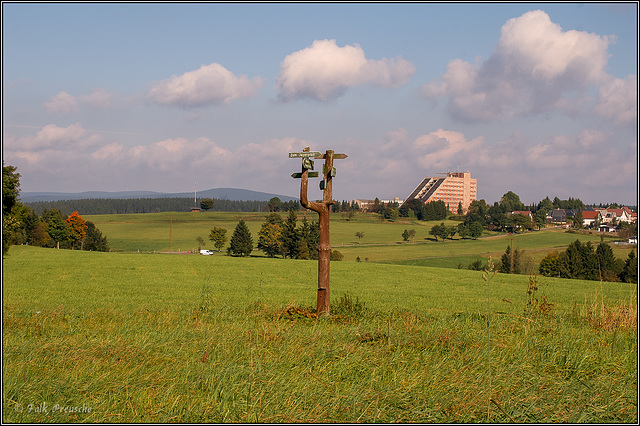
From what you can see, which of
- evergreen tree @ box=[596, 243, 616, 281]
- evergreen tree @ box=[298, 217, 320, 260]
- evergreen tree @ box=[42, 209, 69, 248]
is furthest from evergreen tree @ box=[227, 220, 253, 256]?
evergreen tree @ box=[596, 243, 616, 281]

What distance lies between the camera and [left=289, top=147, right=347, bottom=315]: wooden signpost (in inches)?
395


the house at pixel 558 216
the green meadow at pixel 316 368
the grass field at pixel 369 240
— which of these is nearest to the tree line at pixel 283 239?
the grass field at pixel 369 240

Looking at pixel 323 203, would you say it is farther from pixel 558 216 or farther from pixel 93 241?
pixel 558 216

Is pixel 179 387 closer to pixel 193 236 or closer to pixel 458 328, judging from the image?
pixel 458 328

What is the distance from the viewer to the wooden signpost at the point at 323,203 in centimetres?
1004

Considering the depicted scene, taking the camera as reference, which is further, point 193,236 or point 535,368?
point 193,236

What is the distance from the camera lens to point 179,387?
4836mm

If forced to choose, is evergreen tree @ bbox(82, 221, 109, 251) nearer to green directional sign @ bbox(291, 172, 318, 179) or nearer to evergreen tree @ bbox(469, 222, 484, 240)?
green directional sign @ bbox(291, 172, 318, 179)

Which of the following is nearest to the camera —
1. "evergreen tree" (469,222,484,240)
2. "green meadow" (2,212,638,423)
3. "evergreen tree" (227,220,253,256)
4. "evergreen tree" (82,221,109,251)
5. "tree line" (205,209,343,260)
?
"green meadow" (2,212,638,423)

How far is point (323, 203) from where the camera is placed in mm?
10367

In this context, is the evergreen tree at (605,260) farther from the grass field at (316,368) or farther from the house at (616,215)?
the house at (616,215)

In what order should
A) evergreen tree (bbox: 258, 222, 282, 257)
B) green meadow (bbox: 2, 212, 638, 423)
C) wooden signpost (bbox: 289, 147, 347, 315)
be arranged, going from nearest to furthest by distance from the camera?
green meadow (bbox: 2, 212, 638, 423) < wooden signpost (bbox: 289, 147, 347, 315) < evergreen tree (bbox: 258, 222, 282, 257)

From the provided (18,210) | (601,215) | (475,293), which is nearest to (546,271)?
(475,293)

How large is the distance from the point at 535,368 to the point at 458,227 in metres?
130
